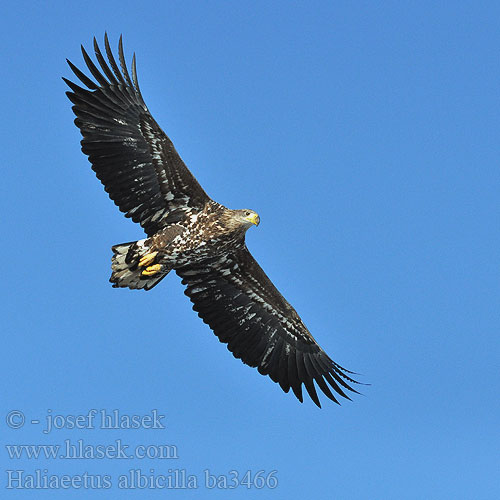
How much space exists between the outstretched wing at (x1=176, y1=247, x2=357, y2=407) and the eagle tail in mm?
1158

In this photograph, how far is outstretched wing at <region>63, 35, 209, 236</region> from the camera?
1711 cm

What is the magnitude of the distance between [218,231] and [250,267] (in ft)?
5.77

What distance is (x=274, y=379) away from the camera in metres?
19.0

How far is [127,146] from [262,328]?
4297 millimetres

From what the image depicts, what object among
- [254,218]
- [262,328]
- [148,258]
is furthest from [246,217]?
[262,328]

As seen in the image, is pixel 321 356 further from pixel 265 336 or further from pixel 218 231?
pixel 218 231

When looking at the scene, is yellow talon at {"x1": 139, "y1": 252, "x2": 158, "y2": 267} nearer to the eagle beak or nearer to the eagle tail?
the eagle tail

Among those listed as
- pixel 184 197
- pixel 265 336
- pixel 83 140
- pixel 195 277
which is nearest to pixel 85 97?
→ pixel 83 140

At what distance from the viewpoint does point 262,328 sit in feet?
62.6

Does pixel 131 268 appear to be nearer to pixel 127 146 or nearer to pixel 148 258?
pixel 148 258

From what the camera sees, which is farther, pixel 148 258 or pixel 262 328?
pixel 262 328

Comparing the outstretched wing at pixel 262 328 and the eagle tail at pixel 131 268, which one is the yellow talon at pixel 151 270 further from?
the outstretched wing at pixel 262 328

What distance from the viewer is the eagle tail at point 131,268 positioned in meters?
17.3

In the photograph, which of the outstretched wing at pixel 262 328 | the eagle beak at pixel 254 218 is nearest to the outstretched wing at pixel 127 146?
the eagle beak at pixel 254 218
